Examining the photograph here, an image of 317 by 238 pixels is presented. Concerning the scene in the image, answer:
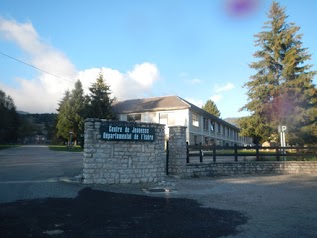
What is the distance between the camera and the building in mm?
31828

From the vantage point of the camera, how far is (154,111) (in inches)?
1326

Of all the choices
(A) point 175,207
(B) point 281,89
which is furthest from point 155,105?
(A) point 175,207

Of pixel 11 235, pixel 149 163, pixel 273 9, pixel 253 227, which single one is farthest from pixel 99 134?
pixel 273 9

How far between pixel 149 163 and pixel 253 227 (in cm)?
660

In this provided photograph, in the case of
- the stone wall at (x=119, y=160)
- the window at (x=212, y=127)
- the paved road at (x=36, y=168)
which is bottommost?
the paved road at (x=36, y=168)

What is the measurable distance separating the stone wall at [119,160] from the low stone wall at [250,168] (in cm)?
267

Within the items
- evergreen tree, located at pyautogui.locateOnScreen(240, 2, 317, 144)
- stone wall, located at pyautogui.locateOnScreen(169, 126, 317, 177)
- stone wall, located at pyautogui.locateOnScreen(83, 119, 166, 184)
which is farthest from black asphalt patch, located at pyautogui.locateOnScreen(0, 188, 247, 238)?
evergreen tree, located at pyautogui.locateOnScreen(240, 2, 317, 144)

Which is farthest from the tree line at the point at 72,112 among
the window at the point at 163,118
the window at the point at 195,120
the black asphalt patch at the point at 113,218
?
the black asphalt patch at the point at 113,218

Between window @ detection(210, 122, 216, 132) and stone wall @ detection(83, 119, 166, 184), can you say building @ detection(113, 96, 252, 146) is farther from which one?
stone wall @ detection(83, 119, 166, 184)

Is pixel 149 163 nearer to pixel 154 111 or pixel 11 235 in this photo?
pixel 11 235

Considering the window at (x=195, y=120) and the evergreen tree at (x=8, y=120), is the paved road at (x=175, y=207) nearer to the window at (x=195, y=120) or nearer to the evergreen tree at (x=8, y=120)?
the window at (x=195, y=120)

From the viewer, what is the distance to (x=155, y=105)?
34.3 m

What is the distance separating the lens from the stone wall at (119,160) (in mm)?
10828

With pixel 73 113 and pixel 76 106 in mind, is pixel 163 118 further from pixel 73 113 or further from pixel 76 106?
pixel 73 113
